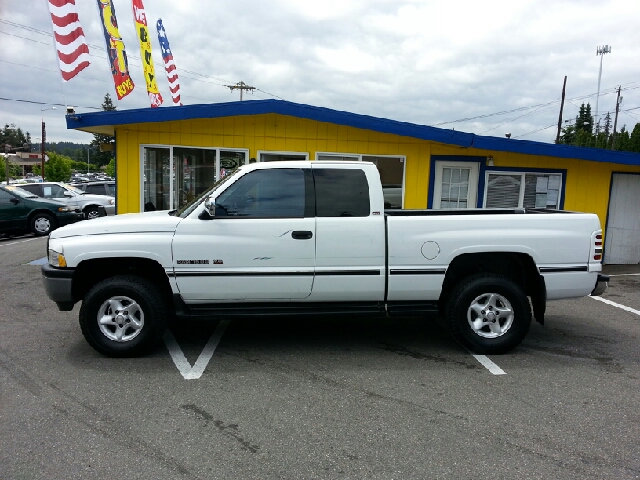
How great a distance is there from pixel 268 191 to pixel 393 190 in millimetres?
5497

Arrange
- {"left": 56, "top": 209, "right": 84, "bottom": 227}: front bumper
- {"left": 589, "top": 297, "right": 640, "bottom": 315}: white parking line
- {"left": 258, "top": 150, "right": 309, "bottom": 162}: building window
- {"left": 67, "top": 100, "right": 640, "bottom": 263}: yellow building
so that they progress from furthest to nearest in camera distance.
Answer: {"left": 56, "top": 209, "right": 84, "bottom": 227}: front bumper
{"left": 258, "top": 150, "right": 309, "bottom": 162}: building window
{"left": 67, "top": 100, "right": 640, "bottom": 263}: yellow building
{"left": 589, "top": 297, "right": 640, "bottom": 315}: white parking line

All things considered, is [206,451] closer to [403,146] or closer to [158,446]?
[158,446]

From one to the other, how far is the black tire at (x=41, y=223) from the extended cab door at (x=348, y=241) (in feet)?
43.4

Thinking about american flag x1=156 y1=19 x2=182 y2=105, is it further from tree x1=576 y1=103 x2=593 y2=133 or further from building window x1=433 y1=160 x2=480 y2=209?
tree x1=576 y1=103 x2=593 y2=133

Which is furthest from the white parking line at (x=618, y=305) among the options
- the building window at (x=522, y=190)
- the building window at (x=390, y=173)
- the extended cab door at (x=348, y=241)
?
the extended cab door at (x=348, y=241)

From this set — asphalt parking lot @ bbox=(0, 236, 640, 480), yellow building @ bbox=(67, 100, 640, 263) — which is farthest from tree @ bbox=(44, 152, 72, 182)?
asphalt parking lot @ bbox=(0, 236, 640, 480)

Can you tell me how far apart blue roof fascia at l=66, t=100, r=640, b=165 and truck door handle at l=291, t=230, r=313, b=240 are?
484 cm

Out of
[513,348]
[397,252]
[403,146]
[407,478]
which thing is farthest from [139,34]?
[407,478]

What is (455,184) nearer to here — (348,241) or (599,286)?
(599,286)

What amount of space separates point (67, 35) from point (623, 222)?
12.3m

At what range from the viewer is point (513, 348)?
540 cm

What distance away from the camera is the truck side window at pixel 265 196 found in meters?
5.03

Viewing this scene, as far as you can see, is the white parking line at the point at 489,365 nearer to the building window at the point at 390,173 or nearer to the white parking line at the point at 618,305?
the white parking line at the point at 618,305

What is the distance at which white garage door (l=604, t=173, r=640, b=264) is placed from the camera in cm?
1105
